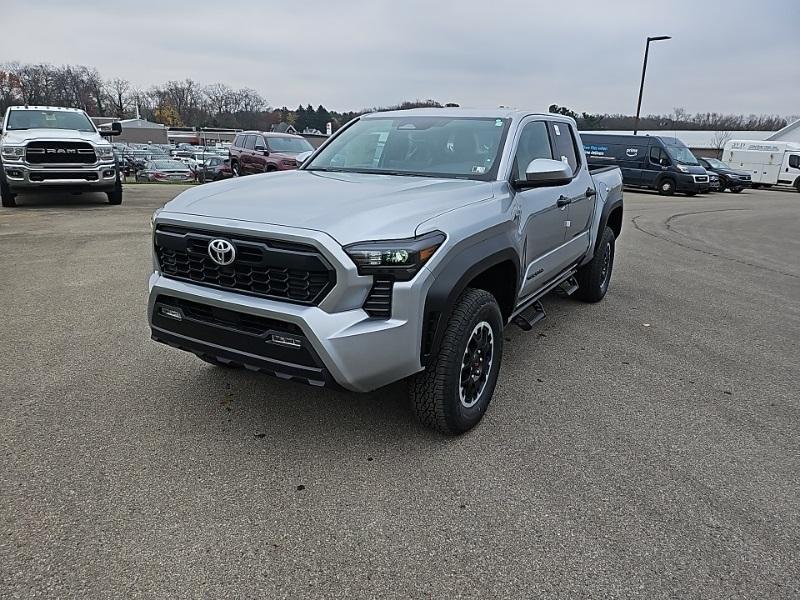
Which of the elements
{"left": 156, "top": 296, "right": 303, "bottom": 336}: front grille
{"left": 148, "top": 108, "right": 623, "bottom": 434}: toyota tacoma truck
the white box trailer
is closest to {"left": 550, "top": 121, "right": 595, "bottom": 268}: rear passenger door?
{"left": 148, "top": 108, "right": 623, "bottom": 434}: toyota tacoma truck

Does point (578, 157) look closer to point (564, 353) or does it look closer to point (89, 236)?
point (564, 353)

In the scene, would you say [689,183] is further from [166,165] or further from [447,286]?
[166,165]

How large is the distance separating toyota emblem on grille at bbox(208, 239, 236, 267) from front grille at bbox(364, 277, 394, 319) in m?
0.72

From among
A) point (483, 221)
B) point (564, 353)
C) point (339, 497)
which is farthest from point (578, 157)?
point (339, 497)

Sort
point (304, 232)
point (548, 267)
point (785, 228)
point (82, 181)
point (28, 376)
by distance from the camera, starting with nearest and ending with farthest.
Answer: point (304, 232)
point (28, 376)
point (548, 267)
point (82, 181)
point (785, 228)

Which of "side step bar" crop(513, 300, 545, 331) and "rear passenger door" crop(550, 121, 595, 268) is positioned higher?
"rear passenger door" crop(550, 121, 595, 268)

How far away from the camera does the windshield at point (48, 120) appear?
38.9ft

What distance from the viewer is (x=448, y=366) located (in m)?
3.01

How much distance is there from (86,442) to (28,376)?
113 centimetres

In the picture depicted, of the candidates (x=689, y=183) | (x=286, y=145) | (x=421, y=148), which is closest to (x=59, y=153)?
(x=286, y=145)

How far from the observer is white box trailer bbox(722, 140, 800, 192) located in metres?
31.0

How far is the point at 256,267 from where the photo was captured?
112 inches

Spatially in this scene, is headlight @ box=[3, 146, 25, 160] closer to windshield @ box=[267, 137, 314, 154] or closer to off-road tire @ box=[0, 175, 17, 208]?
off-road tire @ box=[0, 175, 17, 208]

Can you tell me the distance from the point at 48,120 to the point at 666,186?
20832 millimetres
